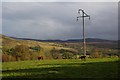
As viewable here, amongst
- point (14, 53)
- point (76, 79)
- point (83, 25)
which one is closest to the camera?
point (76, 79)

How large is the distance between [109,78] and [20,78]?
478cm

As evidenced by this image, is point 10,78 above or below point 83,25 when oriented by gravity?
below

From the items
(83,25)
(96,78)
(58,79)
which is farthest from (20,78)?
(83,25)

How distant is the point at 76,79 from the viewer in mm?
17781

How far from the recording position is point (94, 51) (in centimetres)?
6009

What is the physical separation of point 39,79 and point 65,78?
57.0 inches

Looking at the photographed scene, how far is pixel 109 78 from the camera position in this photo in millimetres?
18203

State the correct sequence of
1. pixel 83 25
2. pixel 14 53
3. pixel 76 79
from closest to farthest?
pixel 76 79
pixel 83 25
pixel 14 53

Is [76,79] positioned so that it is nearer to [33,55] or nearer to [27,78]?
[27,78]

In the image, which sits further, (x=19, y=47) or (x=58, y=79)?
(x=19, y=47)

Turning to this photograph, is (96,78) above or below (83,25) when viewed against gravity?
below

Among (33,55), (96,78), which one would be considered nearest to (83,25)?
(33,55)

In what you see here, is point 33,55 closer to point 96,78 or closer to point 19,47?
point 19,47

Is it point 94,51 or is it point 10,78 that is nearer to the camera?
point 10,78
